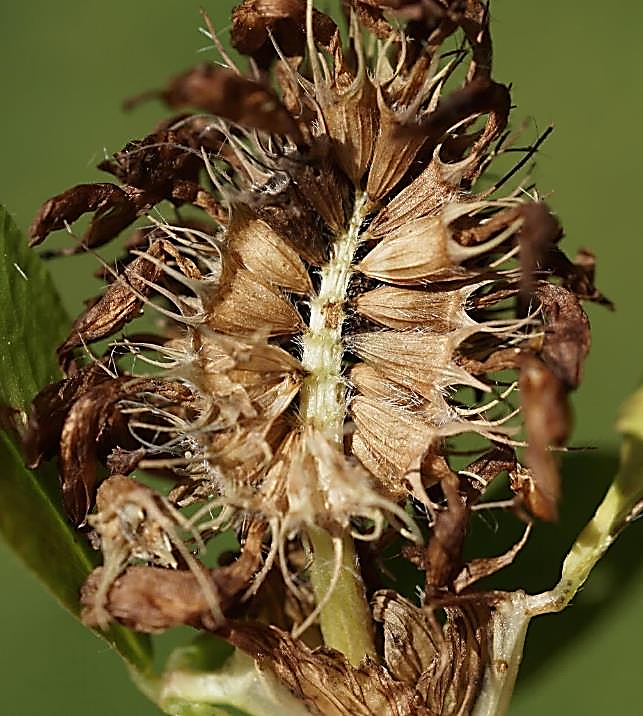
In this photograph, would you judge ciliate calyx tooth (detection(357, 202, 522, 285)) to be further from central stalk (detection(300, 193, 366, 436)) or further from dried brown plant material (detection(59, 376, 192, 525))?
dried brown plant material (detection(59, 376, 192, 525))

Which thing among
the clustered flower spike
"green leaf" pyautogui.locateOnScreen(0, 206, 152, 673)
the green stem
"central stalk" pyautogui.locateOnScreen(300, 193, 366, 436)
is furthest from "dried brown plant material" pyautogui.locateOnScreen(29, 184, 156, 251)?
the green stem

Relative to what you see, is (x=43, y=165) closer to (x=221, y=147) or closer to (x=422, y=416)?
(x=221, y=147)

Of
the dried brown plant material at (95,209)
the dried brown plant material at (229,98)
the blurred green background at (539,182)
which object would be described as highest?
the dried brown plant material at (229,98)

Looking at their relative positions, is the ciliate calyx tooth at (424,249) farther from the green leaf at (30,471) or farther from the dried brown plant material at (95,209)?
the green leaf at (30,471)

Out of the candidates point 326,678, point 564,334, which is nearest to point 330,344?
point 564,334

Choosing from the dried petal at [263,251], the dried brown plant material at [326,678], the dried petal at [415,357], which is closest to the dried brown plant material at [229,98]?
the dried petal at [263,251]

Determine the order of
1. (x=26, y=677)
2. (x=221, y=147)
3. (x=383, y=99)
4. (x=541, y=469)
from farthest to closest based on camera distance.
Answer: (x=26, y=677)
(x=221, y=147)
(x=383, y=99)
(x=541, y=469)

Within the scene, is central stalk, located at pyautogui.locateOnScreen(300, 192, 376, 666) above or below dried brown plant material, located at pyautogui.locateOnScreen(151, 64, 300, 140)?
below

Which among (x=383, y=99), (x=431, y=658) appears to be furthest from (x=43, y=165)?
(x=431, y=658)
